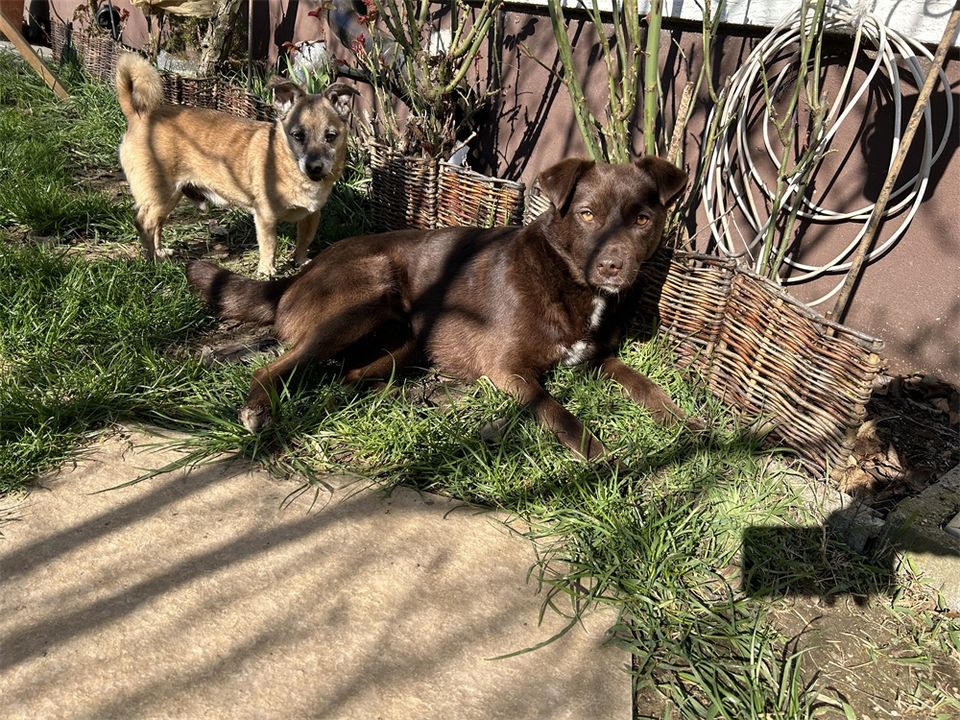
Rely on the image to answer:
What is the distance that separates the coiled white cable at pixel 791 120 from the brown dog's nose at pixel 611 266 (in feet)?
2.81

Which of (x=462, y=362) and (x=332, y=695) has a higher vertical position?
(x=462, y=362)

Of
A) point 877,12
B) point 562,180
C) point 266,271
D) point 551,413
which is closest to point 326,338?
point 551,413

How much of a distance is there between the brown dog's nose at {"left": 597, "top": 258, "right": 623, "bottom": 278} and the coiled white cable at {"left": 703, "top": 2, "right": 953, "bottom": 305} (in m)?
0.86

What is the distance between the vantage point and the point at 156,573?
7.13 ft

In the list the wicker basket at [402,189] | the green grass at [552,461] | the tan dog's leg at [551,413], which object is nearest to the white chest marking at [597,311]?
the green grass at [552,461]

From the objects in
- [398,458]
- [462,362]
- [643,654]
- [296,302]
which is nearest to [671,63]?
[462,362]

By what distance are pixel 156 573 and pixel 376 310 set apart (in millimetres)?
1613

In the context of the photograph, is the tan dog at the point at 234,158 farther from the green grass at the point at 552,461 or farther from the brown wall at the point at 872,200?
the brown wall at the point at 872,200

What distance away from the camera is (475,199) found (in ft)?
15.3

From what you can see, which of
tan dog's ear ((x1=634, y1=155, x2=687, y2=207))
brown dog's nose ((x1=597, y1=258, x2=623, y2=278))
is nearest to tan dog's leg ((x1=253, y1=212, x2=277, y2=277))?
brown dog's nose ((x1=597, y1=258, x2=623, y2=278))

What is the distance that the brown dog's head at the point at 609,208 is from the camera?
320 centimetres

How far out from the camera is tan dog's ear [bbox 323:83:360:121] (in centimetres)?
470

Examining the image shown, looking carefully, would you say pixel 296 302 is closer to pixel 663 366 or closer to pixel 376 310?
pixel 376 310

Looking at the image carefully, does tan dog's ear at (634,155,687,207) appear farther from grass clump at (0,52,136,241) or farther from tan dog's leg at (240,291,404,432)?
grass clump at (0,52,136,241)
